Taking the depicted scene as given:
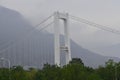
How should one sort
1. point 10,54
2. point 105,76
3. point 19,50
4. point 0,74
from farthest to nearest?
1. point 19,50
2. point 10,54
3. point 105,76
4. point 0,74

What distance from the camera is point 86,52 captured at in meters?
134

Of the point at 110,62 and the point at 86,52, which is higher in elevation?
the point at 86,52

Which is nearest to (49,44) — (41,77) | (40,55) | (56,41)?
(40,55)

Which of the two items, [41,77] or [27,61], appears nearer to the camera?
[41,77]

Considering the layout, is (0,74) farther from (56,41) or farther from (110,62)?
(110,62)

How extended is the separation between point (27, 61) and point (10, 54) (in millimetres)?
4590

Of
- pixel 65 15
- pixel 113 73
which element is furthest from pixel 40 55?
pixel 113 73

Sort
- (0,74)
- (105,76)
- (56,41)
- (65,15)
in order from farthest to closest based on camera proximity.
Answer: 1. (65,15)
2. (56,41)
3. (105,76)
4. (0,74)

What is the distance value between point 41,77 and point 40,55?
50.8 meters

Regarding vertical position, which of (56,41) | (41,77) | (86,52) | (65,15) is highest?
(86,52)

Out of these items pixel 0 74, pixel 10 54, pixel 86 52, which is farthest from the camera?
pixel 86 52

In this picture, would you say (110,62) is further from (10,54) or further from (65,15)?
(10,54)

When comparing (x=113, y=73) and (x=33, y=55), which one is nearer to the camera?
(x=113, y=73)

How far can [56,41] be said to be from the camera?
4978 cm
